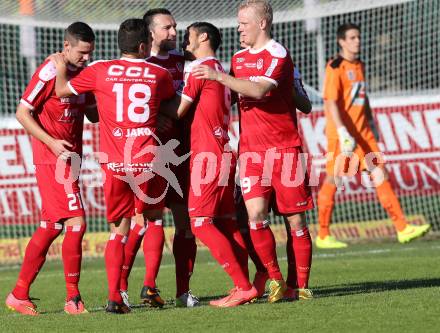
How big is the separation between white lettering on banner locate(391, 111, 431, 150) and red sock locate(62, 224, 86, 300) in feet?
25.2

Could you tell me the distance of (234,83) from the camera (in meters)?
8.30

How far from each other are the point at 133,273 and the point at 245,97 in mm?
4025

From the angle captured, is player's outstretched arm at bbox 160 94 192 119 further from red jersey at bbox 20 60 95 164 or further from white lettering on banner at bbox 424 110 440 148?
white lettering on banner at bbox 424 110 440 148

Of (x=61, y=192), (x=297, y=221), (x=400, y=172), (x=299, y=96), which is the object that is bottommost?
(x=297, y=221)

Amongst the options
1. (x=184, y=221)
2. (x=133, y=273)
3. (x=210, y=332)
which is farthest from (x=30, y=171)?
(x=210, y=332)

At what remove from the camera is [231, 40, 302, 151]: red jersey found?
8.67 metres

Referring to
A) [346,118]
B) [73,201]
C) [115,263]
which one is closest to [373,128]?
[346,118]

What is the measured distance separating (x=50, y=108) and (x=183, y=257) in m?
1.64

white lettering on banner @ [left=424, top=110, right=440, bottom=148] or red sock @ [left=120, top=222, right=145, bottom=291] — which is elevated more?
white lettering on banner @ [left=424, top=110, right=440, bottom=148]

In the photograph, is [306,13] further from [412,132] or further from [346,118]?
[346,118]

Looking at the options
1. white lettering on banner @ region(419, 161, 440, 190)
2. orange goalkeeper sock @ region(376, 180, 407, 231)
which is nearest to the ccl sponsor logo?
orange goalkeeper sock @ region(376, 180, 407, 231)

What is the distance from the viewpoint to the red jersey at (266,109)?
8672 millimetres

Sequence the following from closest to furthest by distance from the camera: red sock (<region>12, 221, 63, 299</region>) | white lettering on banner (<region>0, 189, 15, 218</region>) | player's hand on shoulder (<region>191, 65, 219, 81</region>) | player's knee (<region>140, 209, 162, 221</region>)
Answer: player's hand on shoulder (<region>191, 65, 219, 81</region>) → player's knee (<region>140, 209, 162, 221</region>) → red sock (<region>12, 221, 63, 299</region>) → white lettering on banner (<region>0, 189, 15, 218</region>)

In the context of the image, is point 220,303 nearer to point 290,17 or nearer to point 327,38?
point 290,17
